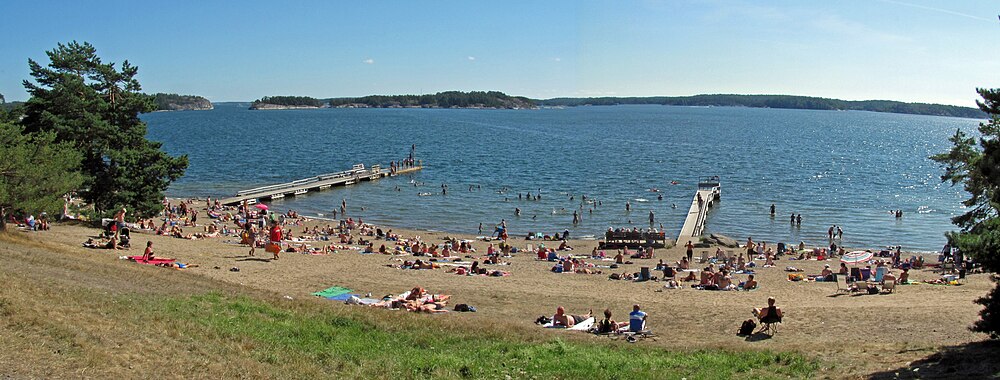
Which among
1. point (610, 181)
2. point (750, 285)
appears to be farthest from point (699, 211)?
point (750, 285)

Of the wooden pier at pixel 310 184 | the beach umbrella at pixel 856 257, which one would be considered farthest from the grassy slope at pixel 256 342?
the wooden pier at pixel 310 184

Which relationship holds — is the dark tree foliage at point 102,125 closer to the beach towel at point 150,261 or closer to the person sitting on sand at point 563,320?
the beach towel at point 150,261

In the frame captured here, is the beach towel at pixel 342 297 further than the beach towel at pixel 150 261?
No

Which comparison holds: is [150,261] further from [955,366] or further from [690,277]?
[955,366]

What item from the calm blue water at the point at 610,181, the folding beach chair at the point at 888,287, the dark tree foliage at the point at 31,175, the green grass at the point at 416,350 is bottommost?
the calm blue water at the point at 610,181

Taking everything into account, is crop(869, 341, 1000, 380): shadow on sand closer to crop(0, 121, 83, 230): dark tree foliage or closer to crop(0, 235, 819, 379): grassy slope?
crop(0, 235, 819, 379): grassy slope

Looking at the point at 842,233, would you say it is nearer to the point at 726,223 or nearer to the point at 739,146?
the point at 726,223

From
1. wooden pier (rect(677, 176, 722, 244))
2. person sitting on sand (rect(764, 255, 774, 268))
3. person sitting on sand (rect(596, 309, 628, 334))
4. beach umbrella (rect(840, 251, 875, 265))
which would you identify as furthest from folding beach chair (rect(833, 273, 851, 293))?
wooden pier (rect(677, 176, 722, 244))

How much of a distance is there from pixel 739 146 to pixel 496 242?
287 feet

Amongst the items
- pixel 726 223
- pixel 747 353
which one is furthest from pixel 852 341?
pixel 726 223

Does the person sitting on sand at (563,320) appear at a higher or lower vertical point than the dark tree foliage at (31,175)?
lower

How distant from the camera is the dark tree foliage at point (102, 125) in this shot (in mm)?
30375

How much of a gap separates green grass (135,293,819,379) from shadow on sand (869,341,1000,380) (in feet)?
4.54

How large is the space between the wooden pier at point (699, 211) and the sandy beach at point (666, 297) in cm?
949
